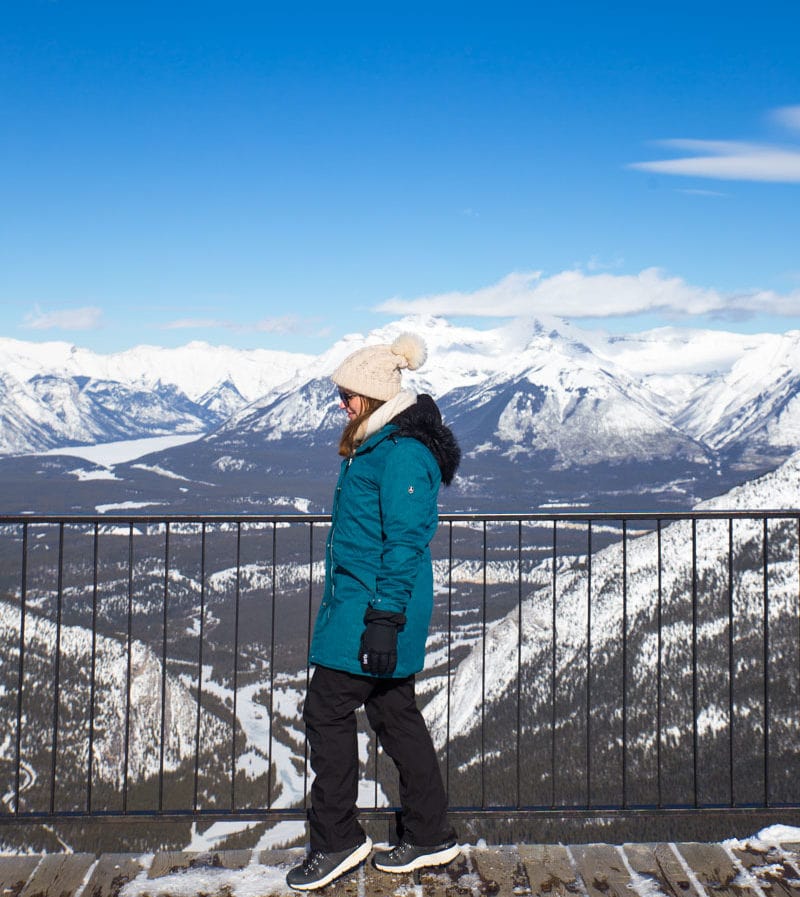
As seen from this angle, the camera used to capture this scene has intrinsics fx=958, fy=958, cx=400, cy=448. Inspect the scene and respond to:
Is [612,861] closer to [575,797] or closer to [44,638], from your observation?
[575,797]

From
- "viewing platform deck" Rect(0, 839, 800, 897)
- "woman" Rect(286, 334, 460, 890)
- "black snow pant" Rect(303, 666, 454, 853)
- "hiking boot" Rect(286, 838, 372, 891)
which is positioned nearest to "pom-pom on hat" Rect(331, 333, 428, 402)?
"woman" Rect(286, 334, 460, 890)

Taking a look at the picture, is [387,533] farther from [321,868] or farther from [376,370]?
[321,868]

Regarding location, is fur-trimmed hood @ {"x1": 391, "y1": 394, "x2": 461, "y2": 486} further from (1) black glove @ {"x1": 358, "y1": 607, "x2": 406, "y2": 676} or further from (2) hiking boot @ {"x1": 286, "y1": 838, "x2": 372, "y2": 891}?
(2) hiking boot @ {"x1": 286, "y1": 838, "x2": 372, "y2": 891}

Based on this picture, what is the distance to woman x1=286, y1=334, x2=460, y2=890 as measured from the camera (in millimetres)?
3859

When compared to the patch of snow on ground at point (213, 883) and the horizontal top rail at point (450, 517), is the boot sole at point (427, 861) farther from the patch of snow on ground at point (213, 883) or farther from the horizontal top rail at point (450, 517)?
the horizontal top rail at point (450, 517)

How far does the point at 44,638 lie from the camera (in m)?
74.8

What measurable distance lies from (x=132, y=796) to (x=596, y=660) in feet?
128

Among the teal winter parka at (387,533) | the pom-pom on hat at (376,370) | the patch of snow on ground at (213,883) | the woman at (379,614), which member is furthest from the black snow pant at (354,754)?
the pom-pom on hat at (376,370)

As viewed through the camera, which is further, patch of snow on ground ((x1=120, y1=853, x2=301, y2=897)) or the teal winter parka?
patch of snow on ground ((x1=120, y1=853, x2=301, y2=897))

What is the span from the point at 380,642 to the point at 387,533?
1.42 ft

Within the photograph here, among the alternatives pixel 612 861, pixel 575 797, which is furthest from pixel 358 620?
pixel 575 797

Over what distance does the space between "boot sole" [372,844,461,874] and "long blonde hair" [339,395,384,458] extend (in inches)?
73.0

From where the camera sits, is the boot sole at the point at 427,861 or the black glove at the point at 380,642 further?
the boot sole at the point at 427,861

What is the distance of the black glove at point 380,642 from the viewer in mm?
3762
